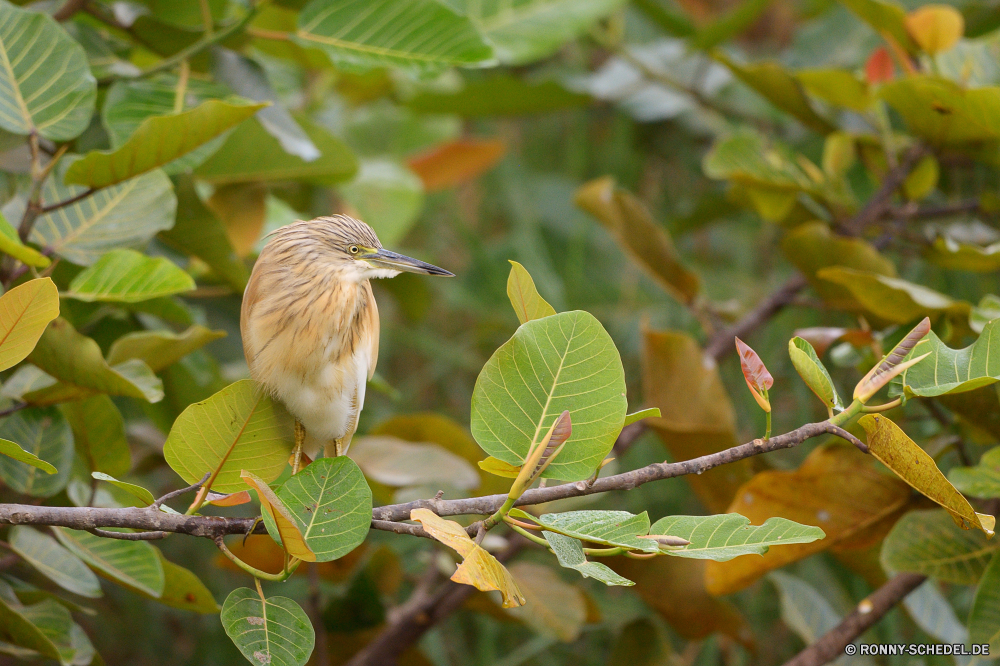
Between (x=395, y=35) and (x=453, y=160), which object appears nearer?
(x=395, y=35)

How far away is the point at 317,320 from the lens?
2.76 feet

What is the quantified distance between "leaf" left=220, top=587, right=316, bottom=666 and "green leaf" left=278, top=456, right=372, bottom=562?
63 mm

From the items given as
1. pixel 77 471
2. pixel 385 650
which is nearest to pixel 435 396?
pixel 385 650

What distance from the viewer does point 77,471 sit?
0.92 metres

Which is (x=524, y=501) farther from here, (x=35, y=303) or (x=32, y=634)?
(x=32, y=634)

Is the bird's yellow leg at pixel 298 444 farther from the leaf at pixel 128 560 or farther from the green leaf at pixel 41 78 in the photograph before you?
the green leaf at pixel 41 78

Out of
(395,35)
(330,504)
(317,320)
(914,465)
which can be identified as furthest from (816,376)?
(395,35)

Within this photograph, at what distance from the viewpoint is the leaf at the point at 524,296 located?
0.64m

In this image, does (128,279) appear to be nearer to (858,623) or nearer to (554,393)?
(554,393)

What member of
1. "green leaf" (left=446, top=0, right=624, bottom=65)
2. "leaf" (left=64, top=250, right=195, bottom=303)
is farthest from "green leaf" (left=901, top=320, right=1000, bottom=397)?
"green leaf" (left=446, top=0, right=624, bottom=65)

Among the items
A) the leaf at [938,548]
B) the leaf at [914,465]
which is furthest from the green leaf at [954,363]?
the leaf at [938,548]

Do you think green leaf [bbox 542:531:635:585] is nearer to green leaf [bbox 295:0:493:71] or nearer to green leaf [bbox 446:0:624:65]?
green leaf [bbox 295:0:493:71]

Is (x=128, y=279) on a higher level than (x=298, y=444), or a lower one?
higher

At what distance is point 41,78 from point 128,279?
0.23 meters
